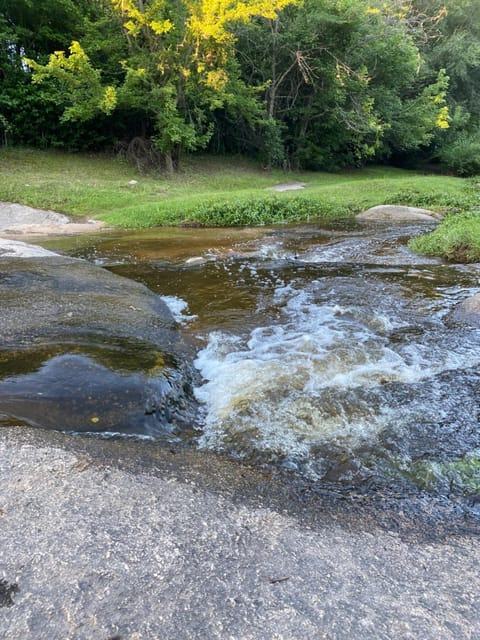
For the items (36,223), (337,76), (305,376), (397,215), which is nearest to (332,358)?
(305,376)

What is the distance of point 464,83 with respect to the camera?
3534 cm

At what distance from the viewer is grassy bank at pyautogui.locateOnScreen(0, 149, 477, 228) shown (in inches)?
526

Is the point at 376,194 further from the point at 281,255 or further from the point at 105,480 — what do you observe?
the point at 105,480

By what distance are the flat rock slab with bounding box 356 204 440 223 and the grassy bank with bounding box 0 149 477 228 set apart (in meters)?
0.78

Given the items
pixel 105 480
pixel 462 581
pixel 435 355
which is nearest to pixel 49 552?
pixel 105 480

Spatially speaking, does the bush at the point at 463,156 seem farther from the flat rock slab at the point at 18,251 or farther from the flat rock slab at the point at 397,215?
the flat rock slab at the point at 18,251

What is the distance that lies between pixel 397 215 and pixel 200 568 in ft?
42.9

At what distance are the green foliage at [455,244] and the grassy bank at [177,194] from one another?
5.04m

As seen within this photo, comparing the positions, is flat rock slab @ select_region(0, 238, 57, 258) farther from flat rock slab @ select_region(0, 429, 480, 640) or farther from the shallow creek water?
flat rock slab @ select_region(0, 429, 480, 640)

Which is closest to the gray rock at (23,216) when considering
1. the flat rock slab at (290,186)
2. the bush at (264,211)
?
the bush at (264,211)

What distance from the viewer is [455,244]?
8680 millimetres

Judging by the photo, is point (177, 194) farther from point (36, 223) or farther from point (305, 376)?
point (305, 376)

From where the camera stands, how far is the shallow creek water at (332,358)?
3113mm

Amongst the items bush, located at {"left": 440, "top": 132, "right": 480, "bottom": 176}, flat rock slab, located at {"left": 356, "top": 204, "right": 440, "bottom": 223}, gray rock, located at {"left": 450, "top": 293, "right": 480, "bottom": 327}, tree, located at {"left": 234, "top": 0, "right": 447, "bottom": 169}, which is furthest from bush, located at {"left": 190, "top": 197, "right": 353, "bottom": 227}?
bush, located at {"left": 440, "top": 132, "right": 480, "bottom": 176}
